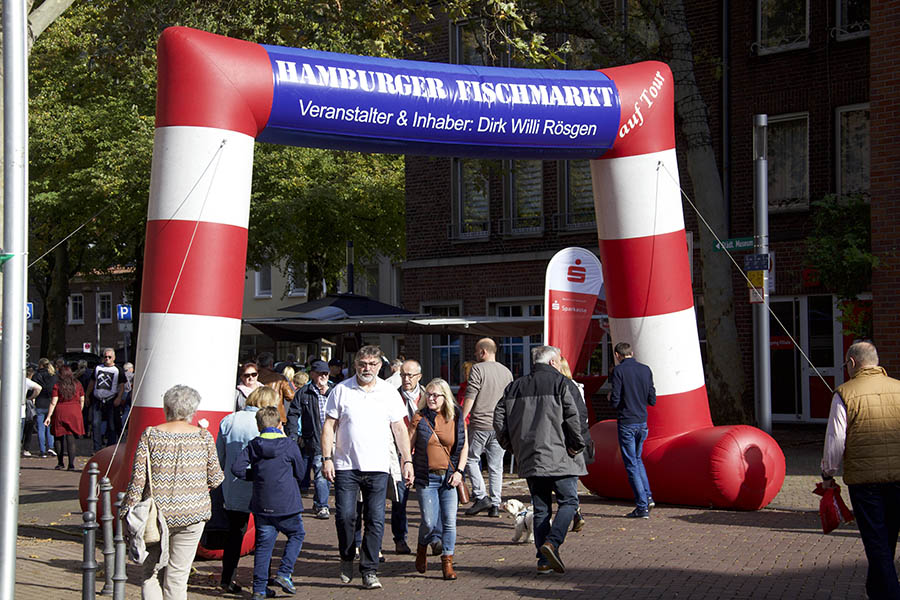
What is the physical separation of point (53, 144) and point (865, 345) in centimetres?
2531

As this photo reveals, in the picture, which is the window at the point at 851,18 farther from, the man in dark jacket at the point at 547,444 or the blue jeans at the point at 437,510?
the blue jeans at the point at 437,510

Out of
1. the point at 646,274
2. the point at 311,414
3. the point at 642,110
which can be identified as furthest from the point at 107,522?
the point at 642,110

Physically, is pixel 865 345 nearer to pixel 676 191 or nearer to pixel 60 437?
pixel 676 191

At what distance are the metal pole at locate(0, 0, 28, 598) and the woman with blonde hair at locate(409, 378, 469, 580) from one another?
3.46 metres

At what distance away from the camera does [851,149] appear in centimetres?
2066

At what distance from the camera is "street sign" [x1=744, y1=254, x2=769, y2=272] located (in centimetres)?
1358

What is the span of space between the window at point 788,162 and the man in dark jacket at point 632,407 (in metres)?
10.5

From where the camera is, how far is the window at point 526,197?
25688 mm

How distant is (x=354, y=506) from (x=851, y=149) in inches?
592

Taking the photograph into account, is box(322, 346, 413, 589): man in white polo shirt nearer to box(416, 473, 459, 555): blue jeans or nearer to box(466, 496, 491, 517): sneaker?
box(416, 473, 459, 555): blue jeans

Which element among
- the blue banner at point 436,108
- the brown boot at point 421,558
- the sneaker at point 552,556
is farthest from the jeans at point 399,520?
the blue banner at point 436,108

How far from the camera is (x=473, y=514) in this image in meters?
12.1

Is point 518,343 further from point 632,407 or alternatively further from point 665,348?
point 632,407

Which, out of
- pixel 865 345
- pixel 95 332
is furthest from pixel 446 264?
pixel 95 332
